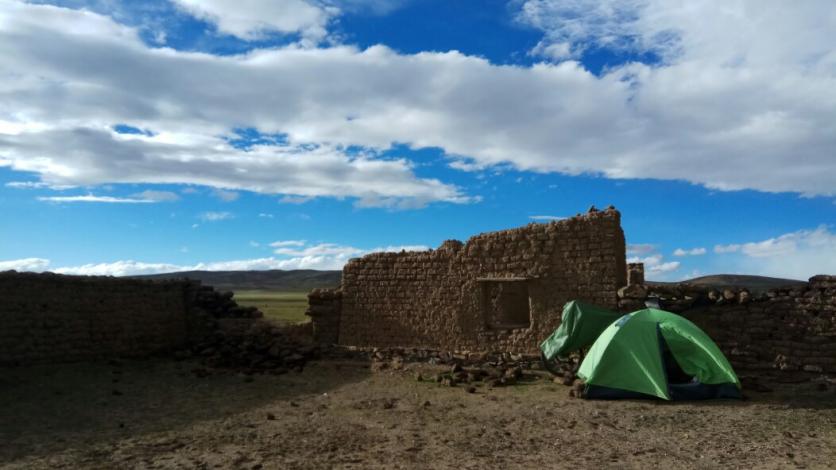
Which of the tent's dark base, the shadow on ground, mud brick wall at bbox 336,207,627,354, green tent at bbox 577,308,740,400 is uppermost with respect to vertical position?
mud brick wall at bbox 336,207,627,354

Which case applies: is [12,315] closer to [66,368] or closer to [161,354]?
[66,368]

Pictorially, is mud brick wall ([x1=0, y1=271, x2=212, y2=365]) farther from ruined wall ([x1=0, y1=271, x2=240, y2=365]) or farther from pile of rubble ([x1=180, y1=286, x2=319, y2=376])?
pile of rubble ([x1=180, y1=286, x2=319, y2=376])

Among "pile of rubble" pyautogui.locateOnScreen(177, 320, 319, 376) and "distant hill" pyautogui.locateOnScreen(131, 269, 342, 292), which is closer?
"pile of rubble" pyautogui.locateOnScreen(177, 320, 319, 376)

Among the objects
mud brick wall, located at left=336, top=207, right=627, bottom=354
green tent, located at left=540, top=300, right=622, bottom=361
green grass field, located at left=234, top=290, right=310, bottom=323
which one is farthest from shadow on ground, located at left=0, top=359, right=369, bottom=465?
green grass field, located at left=234, top=290, right=310, bottom=323

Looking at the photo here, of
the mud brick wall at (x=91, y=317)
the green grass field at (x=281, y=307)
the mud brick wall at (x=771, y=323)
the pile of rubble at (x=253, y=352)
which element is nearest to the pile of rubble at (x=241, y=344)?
the pile of rubble at (x=253, y=352)

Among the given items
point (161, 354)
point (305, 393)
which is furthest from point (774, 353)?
point (161, 354)

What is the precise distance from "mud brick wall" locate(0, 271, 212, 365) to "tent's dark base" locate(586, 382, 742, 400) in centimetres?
907

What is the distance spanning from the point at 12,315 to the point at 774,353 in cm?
1261

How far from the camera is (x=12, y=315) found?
11.0 meters

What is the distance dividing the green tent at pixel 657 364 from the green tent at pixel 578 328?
114 cm

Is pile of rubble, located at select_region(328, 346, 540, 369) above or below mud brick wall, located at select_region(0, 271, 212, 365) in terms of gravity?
below

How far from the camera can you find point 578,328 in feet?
35.3

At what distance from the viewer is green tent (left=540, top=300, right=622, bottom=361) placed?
1078 centimetres

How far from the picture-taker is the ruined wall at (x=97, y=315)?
1112 centimetres
